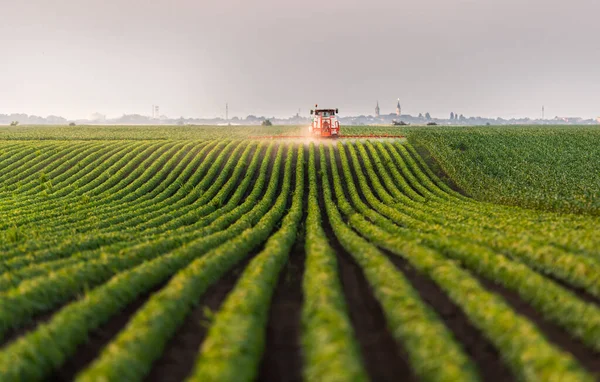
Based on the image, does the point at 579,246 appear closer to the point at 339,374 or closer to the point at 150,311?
the point at 339,374

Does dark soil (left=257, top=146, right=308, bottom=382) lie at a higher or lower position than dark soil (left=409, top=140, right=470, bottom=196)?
lower

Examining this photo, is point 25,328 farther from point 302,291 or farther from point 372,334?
point 372,334

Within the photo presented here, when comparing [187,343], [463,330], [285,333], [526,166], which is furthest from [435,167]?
[187,343]

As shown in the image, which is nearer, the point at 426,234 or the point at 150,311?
the point at 150,311

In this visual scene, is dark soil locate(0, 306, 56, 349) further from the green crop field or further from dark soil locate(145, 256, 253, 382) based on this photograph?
dark soil locate(145, 256, 253, 382)

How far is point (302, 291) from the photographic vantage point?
12.2 m

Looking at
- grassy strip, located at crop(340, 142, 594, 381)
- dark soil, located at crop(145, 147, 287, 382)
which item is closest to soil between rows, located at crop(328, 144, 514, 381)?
grassy strip, located at crop(340, 142, 594, 381)

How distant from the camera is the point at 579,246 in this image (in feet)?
45.2

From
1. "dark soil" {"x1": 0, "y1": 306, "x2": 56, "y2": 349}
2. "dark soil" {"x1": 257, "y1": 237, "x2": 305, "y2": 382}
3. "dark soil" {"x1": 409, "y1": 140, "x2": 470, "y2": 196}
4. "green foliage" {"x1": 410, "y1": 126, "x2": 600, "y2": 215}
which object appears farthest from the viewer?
"dark soil" {"x1": 409, "y1": 140, "x2": 470, "y2": 196}

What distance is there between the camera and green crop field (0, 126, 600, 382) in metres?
7.61

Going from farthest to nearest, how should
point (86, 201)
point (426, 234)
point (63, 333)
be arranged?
point (86, 201) < point (426, 234) < point (63, 333)

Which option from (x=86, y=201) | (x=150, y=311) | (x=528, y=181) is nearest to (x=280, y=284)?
(x=150, y=311)

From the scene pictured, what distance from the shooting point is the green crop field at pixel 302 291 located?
761 centimetres

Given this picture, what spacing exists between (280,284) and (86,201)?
21780mm
